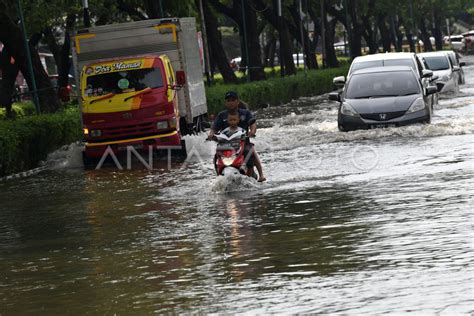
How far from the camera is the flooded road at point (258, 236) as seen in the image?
371 inches

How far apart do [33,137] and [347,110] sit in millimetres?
6231

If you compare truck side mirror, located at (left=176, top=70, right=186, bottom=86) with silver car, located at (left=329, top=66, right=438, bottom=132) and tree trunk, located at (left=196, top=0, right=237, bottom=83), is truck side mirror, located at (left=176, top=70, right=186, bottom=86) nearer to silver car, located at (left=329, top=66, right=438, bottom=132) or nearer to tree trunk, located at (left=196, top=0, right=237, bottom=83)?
silver car, located at (left=329, top=66, right=438, bottom=132)

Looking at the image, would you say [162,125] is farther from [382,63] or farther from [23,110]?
[23,110]

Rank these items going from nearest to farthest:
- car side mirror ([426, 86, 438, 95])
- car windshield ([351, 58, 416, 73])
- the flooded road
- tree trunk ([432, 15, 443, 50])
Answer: the flooded road
car side mirror ([426, 86, 438, 95])
car windshield ([351, 58, 416, 73])
tree trunk ([432, 15, 443, 50])

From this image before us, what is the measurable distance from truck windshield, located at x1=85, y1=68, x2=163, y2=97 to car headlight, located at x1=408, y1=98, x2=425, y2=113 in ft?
16.2

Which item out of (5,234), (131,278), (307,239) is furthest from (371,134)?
(131,278)

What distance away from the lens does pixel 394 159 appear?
20.3 metres

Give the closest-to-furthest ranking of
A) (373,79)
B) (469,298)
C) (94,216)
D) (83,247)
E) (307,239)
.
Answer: (469,298)
(307,239)
(83,247)
(94,216)
(373,79)

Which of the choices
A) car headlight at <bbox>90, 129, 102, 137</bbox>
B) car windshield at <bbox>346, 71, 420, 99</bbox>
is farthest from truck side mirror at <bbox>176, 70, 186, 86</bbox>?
car windshield at <bbox>346, 71, 420, 99</bbox>

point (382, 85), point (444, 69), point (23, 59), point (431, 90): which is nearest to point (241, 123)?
point (382, 85)

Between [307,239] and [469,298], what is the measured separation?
3.73 meters

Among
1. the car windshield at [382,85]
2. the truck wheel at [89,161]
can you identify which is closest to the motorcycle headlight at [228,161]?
the truck wheel at [89,161]

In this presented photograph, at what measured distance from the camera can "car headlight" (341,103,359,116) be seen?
83.5 ft

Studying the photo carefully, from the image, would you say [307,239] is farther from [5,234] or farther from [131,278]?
[5,234]
